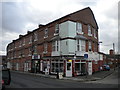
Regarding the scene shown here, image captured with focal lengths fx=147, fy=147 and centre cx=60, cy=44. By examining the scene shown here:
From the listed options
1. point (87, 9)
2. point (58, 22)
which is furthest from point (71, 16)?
point (87, 9)

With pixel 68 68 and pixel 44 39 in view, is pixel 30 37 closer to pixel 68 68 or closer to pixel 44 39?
pixel 44 39

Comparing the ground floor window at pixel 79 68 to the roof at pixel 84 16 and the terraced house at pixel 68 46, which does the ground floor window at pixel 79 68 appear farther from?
the roof at pixel 84 16

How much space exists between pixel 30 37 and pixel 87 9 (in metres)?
15.7

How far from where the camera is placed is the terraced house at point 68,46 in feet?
77.6

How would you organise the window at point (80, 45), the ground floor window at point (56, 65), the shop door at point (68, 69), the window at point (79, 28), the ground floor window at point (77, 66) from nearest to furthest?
the shop door at point (68, 69) → the ground floor window at point (77, 66) → the ground floor window at point (56, 65) → the window at point (80, 45) → the window at point (79, 28)

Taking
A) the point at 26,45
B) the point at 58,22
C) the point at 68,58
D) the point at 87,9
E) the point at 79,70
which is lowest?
the point at 79,70

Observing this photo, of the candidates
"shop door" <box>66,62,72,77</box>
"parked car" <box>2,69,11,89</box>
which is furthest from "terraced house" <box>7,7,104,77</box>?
"parked car" <box>2,69,11,89</box>

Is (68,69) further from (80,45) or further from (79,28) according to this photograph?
(79,28)

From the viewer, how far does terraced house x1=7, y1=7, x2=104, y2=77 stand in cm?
2364

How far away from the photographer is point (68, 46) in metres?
23.3

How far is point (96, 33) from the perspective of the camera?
3184 centimetres

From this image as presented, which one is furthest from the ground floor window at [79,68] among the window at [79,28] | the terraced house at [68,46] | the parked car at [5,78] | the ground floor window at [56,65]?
the parked car at [5,78]

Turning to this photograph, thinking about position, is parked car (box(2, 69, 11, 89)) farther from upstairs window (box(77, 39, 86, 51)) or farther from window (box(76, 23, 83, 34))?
window (box(76, 23, 83, 34))

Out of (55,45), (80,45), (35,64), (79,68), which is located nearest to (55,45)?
(55,45)
